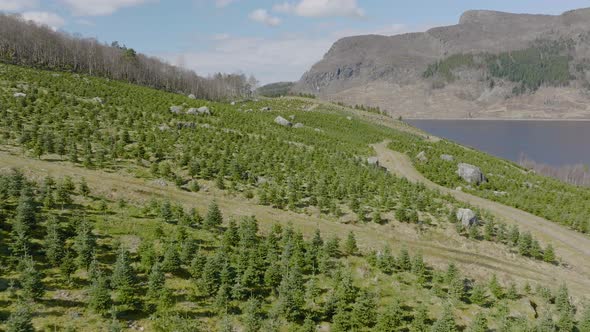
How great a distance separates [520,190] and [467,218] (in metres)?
26.8

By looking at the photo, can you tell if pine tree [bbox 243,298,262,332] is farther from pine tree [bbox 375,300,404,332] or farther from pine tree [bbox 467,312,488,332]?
pine tree [bbox 467,312,488,332]

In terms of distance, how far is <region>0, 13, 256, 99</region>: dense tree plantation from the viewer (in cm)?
11769

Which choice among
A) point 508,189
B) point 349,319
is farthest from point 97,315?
point 508,189

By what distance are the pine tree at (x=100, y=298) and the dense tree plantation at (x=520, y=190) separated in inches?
2177

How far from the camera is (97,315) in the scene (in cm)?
1941

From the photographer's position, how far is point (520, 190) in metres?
60.5

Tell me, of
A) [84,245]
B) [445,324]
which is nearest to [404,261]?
[445,324]

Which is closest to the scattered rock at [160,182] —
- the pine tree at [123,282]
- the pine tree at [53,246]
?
the pine tree at [53,246]

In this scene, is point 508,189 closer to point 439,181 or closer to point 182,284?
point 439,181

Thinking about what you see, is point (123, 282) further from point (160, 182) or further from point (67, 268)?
point (160, 182)

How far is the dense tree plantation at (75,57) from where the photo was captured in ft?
386

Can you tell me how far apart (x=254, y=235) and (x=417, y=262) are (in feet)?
45.1

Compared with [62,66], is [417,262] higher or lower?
lower

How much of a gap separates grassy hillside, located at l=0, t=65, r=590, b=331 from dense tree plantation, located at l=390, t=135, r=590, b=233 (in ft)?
11.3
